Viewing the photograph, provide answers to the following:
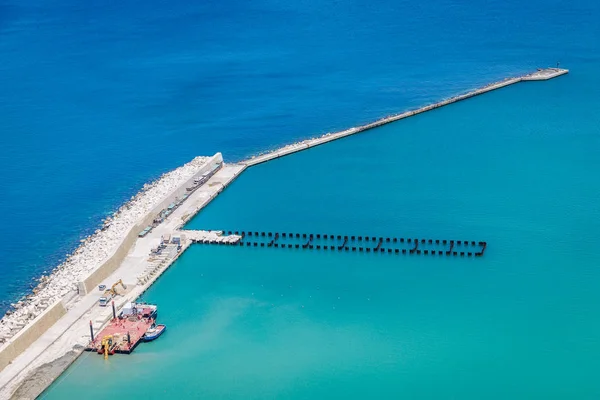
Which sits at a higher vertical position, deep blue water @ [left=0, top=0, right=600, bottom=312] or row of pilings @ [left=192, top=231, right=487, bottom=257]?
deep blue water @ [left=0, top=0, right=600, bottom=312]

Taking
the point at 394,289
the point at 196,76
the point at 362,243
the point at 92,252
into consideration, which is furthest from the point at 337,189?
the point at 196,76

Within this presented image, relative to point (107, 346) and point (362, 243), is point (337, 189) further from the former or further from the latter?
point (107, 346)

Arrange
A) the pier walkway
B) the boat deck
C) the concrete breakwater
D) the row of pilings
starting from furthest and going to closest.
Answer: the concrete breakwater → the row of pilings → the boat deck → the pier walkway

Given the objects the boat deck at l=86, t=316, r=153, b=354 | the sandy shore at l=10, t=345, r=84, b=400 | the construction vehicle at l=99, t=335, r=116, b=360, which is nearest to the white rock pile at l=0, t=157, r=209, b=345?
the sandy shore at l=10, t=345, r=84, b=400

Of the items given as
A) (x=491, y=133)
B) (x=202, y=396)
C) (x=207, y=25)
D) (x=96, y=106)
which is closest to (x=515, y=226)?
(x=491, y=133)

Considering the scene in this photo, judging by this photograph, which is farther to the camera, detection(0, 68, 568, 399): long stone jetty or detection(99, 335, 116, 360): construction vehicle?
detection(99, 335, 116, 360): construction vehicle

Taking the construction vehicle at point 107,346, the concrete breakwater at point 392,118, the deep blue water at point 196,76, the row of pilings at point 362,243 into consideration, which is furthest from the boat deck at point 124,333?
the concrete breakwater at point 392,118

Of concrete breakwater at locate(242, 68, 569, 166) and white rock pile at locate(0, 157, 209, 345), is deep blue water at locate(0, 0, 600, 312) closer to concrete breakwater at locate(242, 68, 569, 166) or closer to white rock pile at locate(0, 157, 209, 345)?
white rock pile at locate(0, 157, 209, 345)
